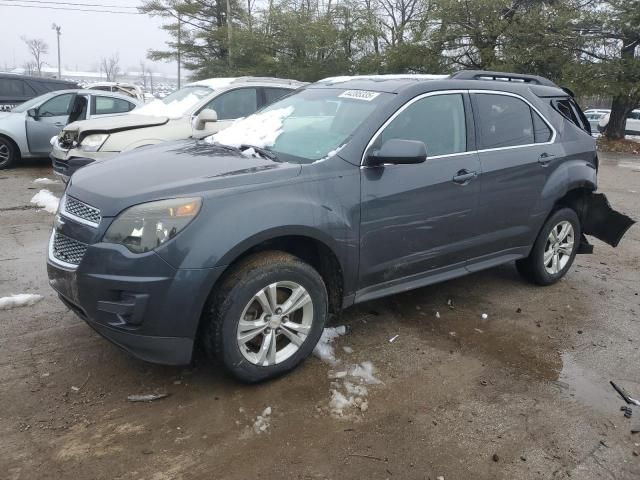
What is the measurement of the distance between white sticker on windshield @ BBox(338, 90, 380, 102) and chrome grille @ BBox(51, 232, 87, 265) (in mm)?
2088

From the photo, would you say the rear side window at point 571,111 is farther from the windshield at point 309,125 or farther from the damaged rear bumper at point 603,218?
the windshield at point 309,125

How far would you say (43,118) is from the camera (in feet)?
34.4

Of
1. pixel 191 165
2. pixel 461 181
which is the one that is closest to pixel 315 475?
pixel 191 165

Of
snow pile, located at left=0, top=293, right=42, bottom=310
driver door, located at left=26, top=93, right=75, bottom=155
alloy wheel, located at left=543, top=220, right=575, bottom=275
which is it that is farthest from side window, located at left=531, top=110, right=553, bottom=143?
driver door, located at left=26, top=93, right=75, bottom=155

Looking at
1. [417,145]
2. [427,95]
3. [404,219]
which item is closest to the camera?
[417,145]

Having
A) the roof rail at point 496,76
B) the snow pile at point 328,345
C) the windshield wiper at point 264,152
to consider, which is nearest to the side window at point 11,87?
the windshield wiper at point 264,152

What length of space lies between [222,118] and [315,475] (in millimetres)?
6312

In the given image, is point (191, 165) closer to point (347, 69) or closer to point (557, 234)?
point (557, 234)

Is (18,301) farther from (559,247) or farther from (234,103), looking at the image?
(234,103)

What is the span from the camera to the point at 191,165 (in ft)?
10.6

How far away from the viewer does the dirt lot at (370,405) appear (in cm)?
256

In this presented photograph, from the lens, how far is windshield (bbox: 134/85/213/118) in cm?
804

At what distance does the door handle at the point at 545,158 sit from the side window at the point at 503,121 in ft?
0.48

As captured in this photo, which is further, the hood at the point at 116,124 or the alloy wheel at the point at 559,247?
the hood at the point at 116,124
